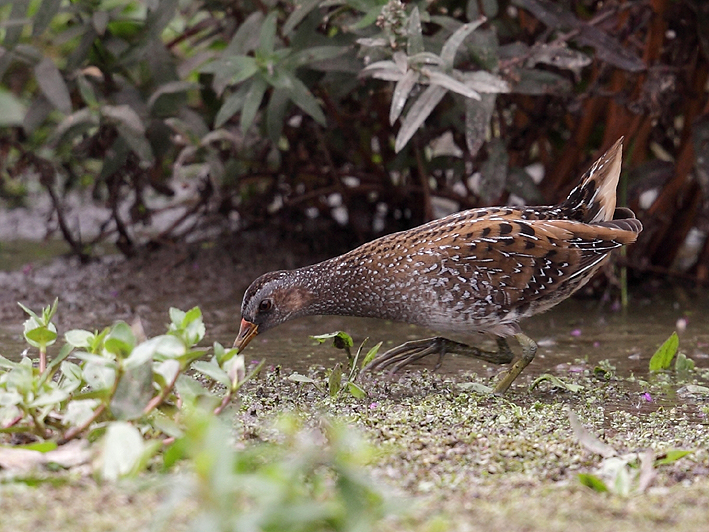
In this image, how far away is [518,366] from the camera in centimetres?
399

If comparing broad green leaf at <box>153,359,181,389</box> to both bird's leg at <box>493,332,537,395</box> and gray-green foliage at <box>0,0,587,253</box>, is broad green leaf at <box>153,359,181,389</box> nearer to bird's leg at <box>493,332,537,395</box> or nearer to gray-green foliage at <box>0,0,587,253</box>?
bird's leg at <box>493,332,537,395</box>

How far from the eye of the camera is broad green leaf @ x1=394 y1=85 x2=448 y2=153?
441 cm

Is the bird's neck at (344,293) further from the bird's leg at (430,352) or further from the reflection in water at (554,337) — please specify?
the reflection in water at (554,337)

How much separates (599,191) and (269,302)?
151 cm

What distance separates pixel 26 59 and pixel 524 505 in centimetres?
422

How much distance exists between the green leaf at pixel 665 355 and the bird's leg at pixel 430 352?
2.01 feet

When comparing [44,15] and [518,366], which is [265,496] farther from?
[44,15]

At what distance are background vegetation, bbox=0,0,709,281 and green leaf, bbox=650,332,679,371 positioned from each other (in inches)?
46.5

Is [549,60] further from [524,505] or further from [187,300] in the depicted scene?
[524,505]

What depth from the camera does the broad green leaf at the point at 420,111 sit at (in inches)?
174

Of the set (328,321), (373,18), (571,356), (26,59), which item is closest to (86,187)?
(26,59)

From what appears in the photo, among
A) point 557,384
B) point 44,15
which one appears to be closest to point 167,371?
point 557,384

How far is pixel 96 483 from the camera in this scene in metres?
2.33

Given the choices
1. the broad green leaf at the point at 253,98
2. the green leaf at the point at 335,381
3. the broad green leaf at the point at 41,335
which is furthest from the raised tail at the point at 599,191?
the broad green leaf at the point at 41,335
